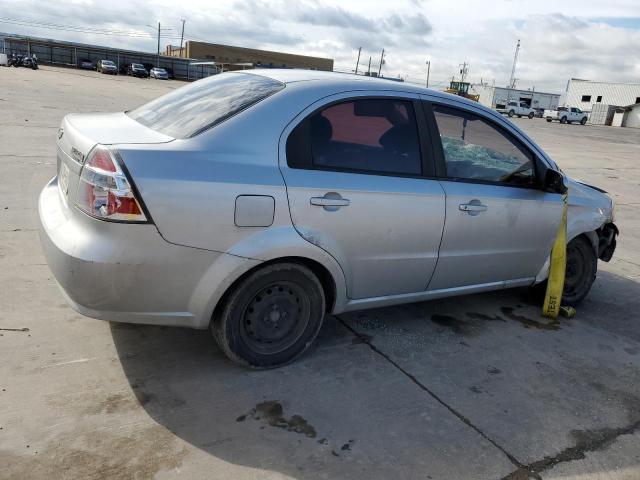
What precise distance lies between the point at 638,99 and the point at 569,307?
7883 cm

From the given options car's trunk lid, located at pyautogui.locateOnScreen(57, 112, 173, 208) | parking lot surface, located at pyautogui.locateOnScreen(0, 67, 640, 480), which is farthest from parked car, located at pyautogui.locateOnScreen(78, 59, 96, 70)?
car's trunk lid, located at pyautogui.locateOnScreen(57, 112, 173, 208)

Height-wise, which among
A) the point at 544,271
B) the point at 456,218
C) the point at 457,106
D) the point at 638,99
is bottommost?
the point at 544,271

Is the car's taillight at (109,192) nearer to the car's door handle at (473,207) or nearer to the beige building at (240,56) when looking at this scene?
the car's door handle at (473,207)

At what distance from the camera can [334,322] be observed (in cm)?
398

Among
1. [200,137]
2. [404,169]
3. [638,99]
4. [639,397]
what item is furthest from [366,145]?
[638,99]

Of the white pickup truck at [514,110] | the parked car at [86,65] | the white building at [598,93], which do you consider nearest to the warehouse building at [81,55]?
the parked car at [86,65]

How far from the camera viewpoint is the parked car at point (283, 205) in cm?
263

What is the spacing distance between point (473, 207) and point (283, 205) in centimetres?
147

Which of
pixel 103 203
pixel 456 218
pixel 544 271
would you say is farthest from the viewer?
pixel 544 271

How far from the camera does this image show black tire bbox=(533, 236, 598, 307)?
4711 millimetres

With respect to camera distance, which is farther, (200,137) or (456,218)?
(456,218)

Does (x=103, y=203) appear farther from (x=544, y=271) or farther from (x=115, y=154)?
(x=544, y=271)

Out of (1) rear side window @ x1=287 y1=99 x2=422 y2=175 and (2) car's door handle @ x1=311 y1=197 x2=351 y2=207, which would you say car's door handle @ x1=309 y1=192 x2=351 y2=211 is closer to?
(2) car's door handle @ x1=311 y1=197 x2=351 y2=207

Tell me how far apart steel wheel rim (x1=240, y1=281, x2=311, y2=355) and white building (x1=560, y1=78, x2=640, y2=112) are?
79851 millimetres
